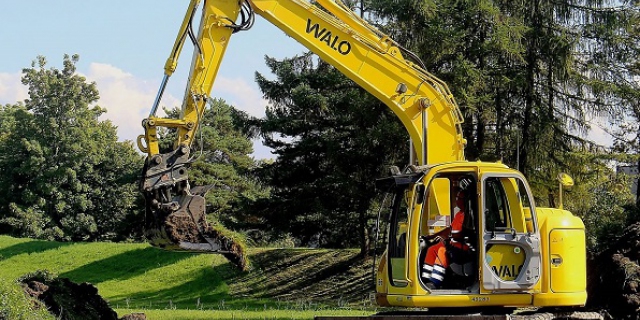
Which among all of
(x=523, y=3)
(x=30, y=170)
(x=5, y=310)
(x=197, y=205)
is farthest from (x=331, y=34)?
(x=30, y=170)

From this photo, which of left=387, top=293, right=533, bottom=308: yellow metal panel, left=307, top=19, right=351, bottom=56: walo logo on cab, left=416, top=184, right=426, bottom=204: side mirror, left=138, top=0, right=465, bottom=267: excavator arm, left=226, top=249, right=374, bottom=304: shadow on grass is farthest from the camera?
left=226, top=249, right=374, bottom=304: shadow on grass

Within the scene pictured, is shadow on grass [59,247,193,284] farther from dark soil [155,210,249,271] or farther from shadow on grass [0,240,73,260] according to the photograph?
dark soil [155,210,249,271]

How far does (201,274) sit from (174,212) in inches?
743

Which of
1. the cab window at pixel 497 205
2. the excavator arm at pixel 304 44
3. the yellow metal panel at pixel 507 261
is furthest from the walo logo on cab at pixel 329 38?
the yellow metal panel at pixel 507 261

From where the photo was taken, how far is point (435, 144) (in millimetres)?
12656

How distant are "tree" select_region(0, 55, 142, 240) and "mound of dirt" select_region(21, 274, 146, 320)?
33.2 m

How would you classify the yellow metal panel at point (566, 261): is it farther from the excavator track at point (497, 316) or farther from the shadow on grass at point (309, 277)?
the shadow on grass at point (309, 277)

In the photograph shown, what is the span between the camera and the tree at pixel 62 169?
4925 centimetres

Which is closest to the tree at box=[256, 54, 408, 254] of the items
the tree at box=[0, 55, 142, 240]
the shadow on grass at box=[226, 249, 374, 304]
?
the shadow on grass at box=[226, 249, 374, 304]

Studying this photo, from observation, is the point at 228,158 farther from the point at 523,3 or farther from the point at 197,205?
the point at 197,205

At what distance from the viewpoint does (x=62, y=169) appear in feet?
163

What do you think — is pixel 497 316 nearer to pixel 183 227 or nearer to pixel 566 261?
pixel 566 261

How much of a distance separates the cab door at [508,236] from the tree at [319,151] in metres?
17.6

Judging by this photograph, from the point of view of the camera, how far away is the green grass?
91.0 ft
